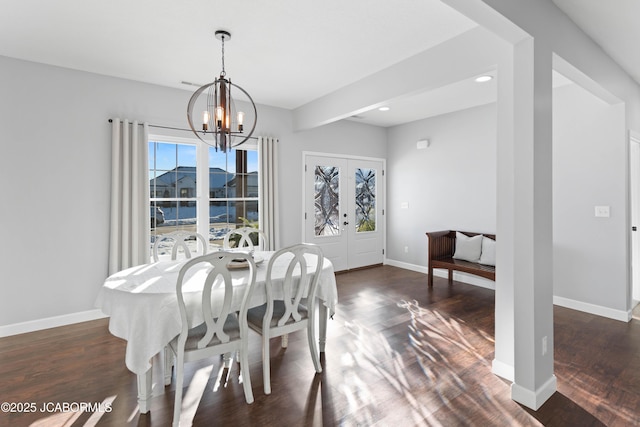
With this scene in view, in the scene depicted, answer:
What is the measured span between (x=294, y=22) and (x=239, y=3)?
453mm

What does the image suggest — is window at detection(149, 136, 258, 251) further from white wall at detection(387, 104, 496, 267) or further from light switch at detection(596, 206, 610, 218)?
light switch at detection(596, 206, 610, 218)

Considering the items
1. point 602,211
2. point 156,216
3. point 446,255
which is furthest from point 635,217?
point 156,216

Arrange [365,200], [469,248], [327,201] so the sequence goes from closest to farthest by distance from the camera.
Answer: [469,248] → [327,201] → [365,200]

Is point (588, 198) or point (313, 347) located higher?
point (588, 198)

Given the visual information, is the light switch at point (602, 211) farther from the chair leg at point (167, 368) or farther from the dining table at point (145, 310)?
the chair leg at point (167, 368)

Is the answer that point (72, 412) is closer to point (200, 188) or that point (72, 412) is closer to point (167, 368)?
point (167, 368)

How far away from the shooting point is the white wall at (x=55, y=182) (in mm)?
3277

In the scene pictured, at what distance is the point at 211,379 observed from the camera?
8.03ft

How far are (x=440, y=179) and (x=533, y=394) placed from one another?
A: 12.8 ft

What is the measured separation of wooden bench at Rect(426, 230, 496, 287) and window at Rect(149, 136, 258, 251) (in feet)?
8.99

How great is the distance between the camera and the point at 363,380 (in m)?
2.44

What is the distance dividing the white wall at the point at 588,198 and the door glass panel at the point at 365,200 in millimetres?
2983

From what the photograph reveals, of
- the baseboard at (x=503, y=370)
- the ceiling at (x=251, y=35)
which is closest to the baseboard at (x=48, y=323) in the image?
the ceiling at (x=251, y=35)

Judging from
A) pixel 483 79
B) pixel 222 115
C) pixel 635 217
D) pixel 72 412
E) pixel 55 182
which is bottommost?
pixel 72 412
